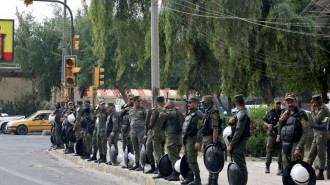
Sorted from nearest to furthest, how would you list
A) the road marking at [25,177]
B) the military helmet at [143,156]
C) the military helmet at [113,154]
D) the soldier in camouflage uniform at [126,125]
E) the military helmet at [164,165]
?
the military helmet at [164,165], the road marking at [25,177], the military helmet at [143,156], the soldier in camouflage uniform at [126,125], the military helmet at [113,154]

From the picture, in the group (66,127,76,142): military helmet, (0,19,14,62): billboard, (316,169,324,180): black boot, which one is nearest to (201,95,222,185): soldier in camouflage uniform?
(316,169,324,180): black boot

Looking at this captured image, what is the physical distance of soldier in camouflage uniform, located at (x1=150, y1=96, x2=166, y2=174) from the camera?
41.1 ft

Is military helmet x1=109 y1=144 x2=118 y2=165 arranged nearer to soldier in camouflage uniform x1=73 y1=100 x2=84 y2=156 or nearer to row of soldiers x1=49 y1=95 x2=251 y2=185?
row of soldiers x1=49 y1=95 x2=251 y2=185

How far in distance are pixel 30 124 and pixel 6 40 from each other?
13.2 metres

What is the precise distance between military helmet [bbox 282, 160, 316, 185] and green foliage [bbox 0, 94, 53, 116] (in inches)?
1654

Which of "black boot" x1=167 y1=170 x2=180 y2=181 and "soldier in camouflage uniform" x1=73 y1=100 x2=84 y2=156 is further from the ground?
"soldier in camouflage uniform" x1=73 y1=100 x2=84 y2=156

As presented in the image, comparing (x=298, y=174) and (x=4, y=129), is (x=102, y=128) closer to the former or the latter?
(x=298, y=174)

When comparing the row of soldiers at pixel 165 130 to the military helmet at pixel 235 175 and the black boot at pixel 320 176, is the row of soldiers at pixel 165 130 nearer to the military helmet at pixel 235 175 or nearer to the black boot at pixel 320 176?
the military helmet at pixel 235 175

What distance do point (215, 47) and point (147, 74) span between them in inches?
860

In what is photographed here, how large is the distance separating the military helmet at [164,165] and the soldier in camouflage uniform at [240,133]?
2.53m

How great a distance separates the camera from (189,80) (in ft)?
81.1

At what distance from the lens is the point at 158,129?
12742 millimetres

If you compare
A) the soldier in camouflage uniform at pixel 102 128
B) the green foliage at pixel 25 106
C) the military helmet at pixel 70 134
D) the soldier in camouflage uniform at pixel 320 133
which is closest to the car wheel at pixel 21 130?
the green foliage at pixel 25 106

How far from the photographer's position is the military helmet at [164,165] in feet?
39.9
